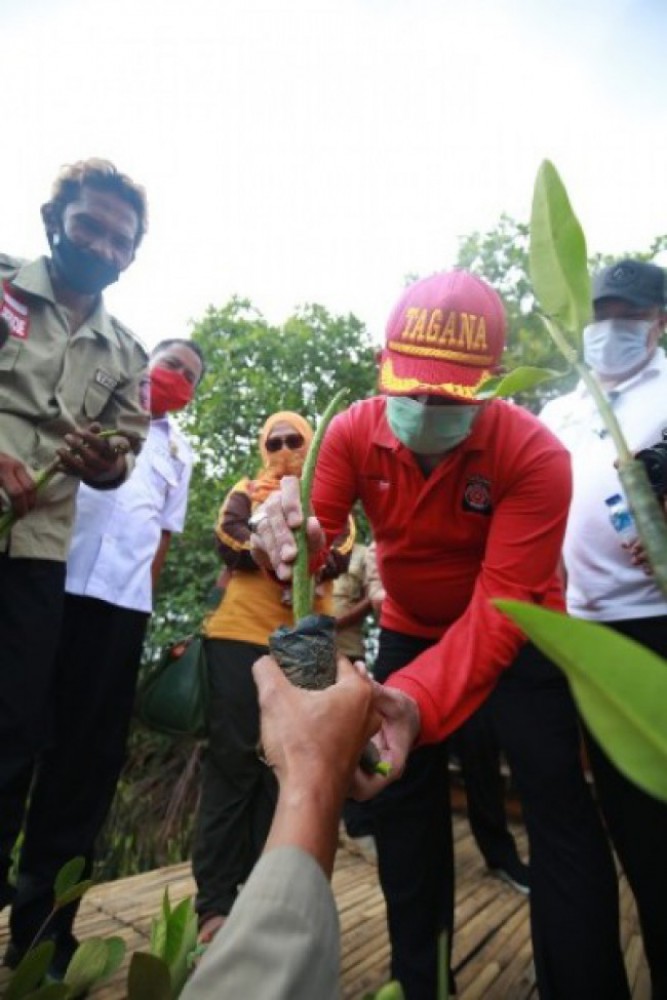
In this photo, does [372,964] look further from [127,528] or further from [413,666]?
[127,528]

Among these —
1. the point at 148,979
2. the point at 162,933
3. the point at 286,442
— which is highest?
the point at 286,442

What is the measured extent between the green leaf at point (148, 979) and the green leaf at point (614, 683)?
2.24ft

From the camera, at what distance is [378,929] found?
2.22 m

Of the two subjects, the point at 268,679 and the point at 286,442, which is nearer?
the point at 268,679

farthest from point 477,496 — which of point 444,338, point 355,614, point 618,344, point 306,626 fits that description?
point 355,614

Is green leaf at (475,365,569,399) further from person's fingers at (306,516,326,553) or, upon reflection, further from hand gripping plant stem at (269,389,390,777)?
person's fingers at (306,516,326,553)

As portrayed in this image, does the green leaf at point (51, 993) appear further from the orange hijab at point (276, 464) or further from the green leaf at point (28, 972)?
the orange hijab at point (276, 464)

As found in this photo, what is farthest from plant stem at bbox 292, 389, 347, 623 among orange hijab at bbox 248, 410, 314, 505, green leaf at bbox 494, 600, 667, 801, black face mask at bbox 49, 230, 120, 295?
orange hijab at bbox 248, 410, 314, 505

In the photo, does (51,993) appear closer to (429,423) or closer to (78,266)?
(429,423)

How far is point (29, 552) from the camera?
1573 mm

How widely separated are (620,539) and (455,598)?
41 cm

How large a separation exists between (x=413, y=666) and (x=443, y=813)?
0.60 metres

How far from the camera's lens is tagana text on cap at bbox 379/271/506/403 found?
1347mm

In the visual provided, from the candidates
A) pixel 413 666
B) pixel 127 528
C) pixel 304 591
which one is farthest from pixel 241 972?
pixel 127 528
